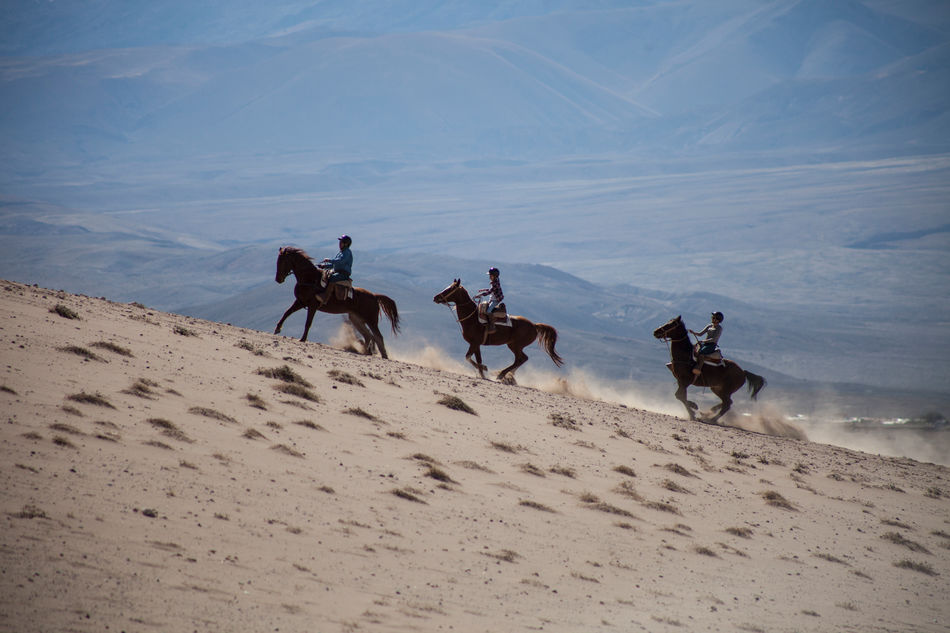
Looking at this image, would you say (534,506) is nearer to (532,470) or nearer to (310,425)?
(532,470)

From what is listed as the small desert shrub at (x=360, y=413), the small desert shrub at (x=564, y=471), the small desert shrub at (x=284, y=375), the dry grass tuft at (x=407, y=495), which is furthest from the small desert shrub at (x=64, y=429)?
the small desert shrub at (x=564, y=471)

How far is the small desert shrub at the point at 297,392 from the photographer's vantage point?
49.2ft

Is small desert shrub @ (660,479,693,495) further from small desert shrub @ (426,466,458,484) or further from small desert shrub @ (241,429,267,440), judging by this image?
small desert shrub @ (241,429,267,440)

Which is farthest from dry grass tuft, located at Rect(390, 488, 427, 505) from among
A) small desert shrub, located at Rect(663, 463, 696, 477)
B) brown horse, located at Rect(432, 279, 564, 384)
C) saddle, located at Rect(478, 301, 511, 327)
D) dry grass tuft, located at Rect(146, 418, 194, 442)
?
saddle, located at Rect(478, 301, 511, 327)

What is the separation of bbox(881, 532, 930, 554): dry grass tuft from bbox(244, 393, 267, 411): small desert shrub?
9.58 metres

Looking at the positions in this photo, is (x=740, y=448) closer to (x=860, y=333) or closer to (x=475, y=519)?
(x=475, y=519)

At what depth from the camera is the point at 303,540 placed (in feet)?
31.7

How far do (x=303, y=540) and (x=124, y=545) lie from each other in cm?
180

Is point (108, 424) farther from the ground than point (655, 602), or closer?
farther from the ground

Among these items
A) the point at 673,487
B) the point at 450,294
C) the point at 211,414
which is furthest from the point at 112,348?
the point at 673,487

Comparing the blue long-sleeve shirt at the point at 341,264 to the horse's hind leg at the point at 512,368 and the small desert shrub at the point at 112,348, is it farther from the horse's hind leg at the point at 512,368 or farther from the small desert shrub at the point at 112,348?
the small desert shrub at the point at 112,348

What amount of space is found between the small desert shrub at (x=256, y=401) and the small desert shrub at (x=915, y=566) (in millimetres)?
9278

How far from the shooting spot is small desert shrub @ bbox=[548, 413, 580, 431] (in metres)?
17.6

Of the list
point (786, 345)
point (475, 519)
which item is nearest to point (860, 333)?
point (786, 345)
